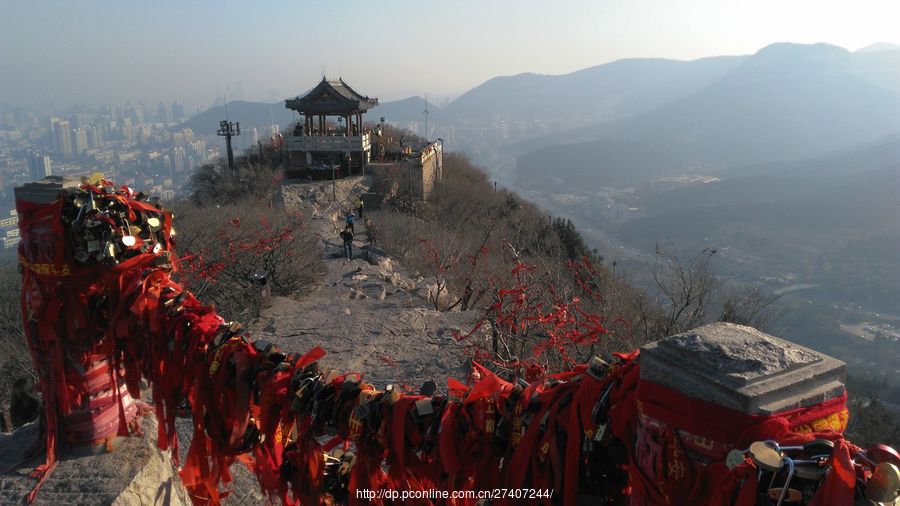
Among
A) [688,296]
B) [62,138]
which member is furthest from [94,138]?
[688,296]

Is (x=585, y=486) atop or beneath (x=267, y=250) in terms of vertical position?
atop

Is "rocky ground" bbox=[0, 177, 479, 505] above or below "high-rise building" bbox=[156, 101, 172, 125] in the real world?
below

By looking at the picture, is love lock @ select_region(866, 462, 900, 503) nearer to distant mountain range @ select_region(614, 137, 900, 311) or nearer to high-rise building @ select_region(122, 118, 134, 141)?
distant mountain range @ select_region(614, 137, 900, 311)

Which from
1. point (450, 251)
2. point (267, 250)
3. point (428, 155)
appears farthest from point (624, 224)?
point (267, 250)

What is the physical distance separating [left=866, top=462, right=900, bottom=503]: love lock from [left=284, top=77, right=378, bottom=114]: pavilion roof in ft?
94.2

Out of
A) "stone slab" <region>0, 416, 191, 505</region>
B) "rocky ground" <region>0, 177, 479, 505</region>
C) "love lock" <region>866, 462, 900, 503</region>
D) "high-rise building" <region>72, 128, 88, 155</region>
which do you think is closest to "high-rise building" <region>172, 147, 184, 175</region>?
"high-rise building" <region>72, 128, 88, 155</region>

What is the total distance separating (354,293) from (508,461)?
1039 centimetres

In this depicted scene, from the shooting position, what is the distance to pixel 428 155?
3033cm

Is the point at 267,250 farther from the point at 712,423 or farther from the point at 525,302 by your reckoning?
the point at 712,423

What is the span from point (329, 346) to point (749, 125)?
154 metres

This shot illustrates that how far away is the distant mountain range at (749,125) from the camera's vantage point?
Answer: 114 meters

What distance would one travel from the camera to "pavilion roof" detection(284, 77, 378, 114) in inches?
1115

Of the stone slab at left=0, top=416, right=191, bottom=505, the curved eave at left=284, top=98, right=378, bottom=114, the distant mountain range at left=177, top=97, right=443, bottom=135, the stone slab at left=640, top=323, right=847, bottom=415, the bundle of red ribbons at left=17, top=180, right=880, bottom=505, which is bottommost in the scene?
the stone slab at left=0, top=416, right=191, bottom=505

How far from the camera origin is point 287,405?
101 inches
